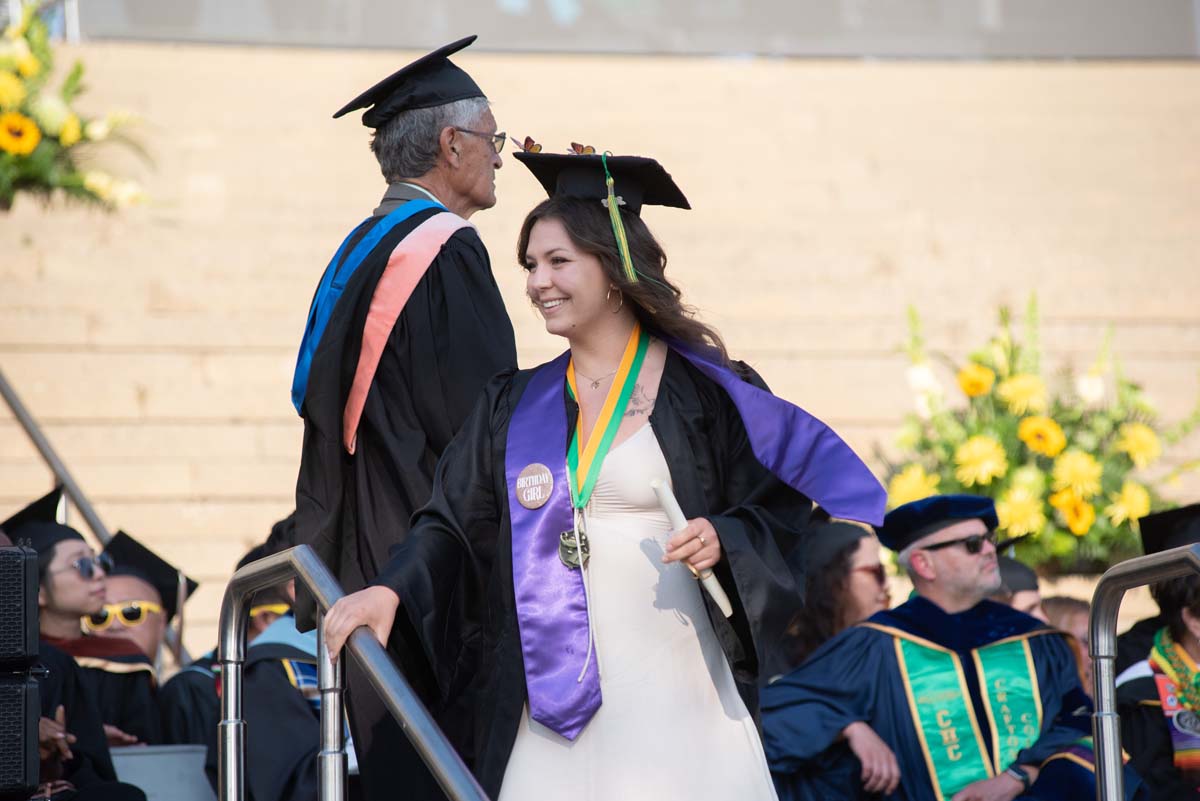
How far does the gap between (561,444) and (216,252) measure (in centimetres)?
641

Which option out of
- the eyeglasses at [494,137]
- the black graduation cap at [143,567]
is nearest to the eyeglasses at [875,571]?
the black graduation cap at [143,567]

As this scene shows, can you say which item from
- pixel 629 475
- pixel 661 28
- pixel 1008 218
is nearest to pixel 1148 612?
pixel 1008 218

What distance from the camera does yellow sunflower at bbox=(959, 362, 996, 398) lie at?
8547mm

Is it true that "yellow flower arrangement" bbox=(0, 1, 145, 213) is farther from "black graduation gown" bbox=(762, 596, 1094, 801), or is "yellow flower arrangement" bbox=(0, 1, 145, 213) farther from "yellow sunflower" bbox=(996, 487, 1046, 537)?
"black graduation gown" bbox=(762, 596, 1094, 801)

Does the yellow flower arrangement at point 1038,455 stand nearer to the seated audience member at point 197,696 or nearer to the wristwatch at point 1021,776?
the wristwatch at point 1021,776

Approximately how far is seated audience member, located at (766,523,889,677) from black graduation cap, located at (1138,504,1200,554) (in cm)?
149

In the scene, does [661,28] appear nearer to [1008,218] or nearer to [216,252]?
[1008,218]

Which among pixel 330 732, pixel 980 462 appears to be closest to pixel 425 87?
pixel 330 732

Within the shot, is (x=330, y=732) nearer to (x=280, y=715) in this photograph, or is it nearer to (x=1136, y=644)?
(x=280, y=715)

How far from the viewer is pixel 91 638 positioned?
6.96m

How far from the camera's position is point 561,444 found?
362cm

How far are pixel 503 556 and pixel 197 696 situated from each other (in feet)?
12.5

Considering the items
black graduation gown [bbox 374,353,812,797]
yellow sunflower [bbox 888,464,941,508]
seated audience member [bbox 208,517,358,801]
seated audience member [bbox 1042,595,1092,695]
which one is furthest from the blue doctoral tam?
black graduation gown [bbox 374,353,812,797]

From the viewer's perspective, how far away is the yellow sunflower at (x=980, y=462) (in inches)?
324
